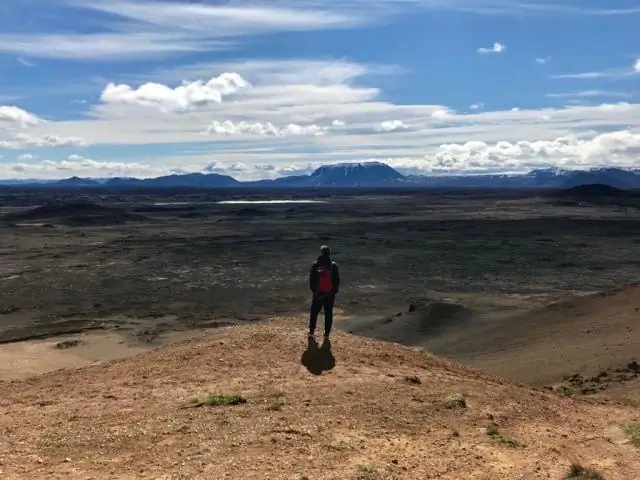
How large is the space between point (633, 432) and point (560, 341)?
30.8 feet

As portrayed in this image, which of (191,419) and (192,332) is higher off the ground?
(191,419)

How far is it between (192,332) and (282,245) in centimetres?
2716

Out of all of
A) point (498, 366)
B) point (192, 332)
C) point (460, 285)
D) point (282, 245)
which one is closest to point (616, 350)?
point (498, 366)

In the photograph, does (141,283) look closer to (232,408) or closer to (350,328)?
(350,328)

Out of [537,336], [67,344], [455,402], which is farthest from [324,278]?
[67,344]

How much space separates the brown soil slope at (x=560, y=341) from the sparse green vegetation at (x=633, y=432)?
524cm


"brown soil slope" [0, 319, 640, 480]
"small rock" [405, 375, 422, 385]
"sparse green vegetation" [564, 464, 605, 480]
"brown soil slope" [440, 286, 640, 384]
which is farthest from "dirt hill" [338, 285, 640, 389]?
"sparse green vegetation" [564, 464, 605, 480]

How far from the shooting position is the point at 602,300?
69.4 ft

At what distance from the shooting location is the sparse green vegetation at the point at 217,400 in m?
8.91

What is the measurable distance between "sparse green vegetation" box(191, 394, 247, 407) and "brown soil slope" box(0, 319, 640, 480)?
16 cm

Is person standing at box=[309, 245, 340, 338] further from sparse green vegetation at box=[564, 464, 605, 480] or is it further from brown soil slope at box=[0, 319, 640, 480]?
sparse green vegetation at box=[564, 464, 605, 480]

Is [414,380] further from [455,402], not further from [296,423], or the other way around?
[296,423]

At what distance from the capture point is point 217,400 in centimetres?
897

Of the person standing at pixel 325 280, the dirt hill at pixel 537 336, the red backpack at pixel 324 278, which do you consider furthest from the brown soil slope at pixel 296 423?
the dirt hill at pixel 537 336
